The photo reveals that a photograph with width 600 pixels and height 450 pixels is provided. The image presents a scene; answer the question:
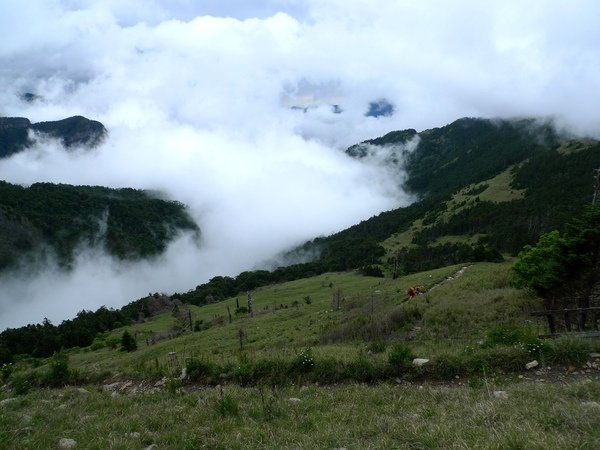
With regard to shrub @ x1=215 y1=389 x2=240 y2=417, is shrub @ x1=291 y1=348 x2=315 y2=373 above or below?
below

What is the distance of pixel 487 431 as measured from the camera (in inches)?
254

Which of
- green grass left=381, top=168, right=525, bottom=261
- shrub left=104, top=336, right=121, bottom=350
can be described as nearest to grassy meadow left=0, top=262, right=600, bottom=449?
shrub left=104, top=336, right=121, bottom=350

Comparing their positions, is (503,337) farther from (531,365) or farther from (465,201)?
(465,201)

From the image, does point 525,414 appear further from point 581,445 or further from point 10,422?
point 10,422

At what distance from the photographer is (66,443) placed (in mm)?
8016

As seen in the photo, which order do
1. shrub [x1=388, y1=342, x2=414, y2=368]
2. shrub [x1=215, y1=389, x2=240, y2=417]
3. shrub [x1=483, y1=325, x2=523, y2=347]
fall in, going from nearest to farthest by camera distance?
shrub [x1=215, y1=389, x2=240, y2=417] < shrub [x1=388, y1=342, x2=414, y2=368] < shrub [x1=483, y1=325, x2=523, y2=347]

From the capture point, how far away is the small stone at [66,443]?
312 inches

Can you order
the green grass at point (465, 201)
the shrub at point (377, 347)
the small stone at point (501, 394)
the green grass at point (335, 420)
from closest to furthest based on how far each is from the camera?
the green grass at point (335, 420) → the small stone at point (501, 394) → the shrub at point (377, 347) → the green grass at point (465, 201)

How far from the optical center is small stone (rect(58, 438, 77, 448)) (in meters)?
7.91

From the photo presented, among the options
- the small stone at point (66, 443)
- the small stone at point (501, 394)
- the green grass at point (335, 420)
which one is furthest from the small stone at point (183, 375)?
the small stone at point (501, 394)

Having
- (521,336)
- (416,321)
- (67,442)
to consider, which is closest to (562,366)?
(521,336)

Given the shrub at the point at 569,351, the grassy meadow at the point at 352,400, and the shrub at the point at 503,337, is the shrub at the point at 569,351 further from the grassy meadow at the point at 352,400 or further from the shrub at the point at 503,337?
the shrub at the point at 503,337

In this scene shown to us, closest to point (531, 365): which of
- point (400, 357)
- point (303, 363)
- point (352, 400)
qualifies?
point (400, 357)

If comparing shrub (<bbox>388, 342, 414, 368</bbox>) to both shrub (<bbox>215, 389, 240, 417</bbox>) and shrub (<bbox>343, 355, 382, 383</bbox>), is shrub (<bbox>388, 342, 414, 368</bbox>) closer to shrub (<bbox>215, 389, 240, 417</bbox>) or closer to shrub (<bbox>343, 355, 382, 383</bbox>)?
shrub (<bbox>343, 355, 382, 383</bbox>)
